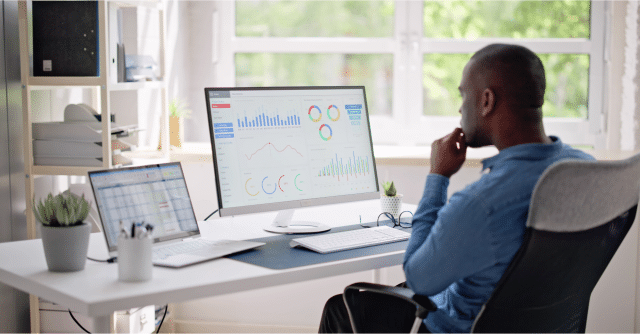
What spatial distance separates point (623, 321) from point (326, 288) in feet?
4.57

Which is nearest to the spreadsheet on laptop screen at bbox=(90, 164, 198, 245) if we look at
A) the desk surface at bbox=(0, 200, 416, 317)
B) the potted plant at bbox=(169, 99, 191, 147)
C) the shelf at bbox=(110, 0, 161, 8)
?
the desk surface at bbox=(0, 200, 416, 317)

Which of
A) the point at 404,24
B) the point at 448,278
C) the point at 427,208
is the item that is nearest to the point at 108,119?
the point at 427,208

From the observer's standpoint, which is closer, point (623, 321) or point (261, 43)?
point (623, 321)

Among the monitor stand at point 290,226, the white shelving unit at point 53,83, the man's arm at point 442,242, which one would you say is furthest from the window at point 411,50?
the man's arm at point 442,242

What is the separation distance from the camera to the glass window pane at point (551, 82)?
3535 millimetres

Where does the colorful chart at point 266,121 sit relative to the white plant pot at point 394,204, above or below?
above

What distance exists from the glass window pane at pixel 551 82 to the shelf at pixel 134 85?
4.97 ft

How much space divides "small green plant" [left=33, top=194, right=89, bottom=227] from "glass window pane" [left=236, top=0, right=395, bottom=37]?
2347 mm

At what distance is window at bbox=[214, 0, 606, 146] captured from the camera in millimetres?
3514

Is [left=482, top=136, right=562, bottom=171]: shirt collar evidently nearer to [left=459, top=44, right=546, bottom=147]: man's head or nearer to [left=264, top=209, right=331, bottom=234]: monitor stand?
[left=459, top=44, right=546, bottom=147]: man's head

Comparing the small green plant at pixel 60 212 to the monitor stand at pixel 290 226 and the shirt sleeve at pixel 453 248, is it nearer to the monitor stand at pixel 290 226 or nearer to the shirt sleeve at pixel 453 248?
the monitor stand at pixel 290 226

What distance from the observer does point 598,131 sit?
3531 mm

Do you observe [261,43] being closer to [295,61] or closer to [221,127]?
[295,61]

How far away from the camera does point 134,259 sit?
1414 mm
